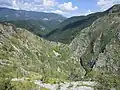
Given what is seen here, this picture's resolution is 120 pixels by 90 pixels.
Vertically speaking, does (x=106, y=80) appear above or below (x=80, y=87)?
above

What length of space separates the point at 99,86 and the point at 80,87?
848 inches

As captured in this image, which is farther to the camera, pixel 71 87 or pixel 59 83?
pixel 59 83

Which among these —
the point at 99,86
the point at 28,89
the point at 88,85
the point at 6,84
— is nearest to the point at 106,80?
the point at 99,86

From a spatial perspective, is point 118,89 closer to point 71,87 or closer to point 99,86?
point 99,86

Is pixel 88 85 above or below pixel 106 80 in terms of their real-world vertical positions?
below

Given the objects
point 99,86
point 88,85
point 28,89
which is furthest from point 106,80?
point 28,89

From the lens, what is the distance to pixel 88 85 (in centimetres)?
11569

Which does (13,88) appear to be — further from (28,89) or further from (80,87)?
(80,87)

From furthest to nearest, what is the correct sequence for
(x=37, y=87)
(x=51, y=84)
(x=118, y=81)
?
(x=51, y=84), (x=37, y=87), (x=118, y=81)

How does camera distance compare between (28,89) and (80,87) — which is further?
(80,87)

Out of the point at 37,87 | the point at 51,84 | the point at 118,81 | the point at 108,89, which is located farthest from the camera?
the point at 51,84

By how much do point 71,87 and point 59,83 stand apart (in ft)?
39.3

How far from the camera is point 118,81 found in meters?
97.9

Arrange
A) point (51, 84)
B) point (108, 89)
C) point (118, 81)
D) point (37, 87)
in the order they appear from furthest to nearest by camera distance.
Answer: point (51, 84), point (37, 87), point (118, 81), point (108, 89)
